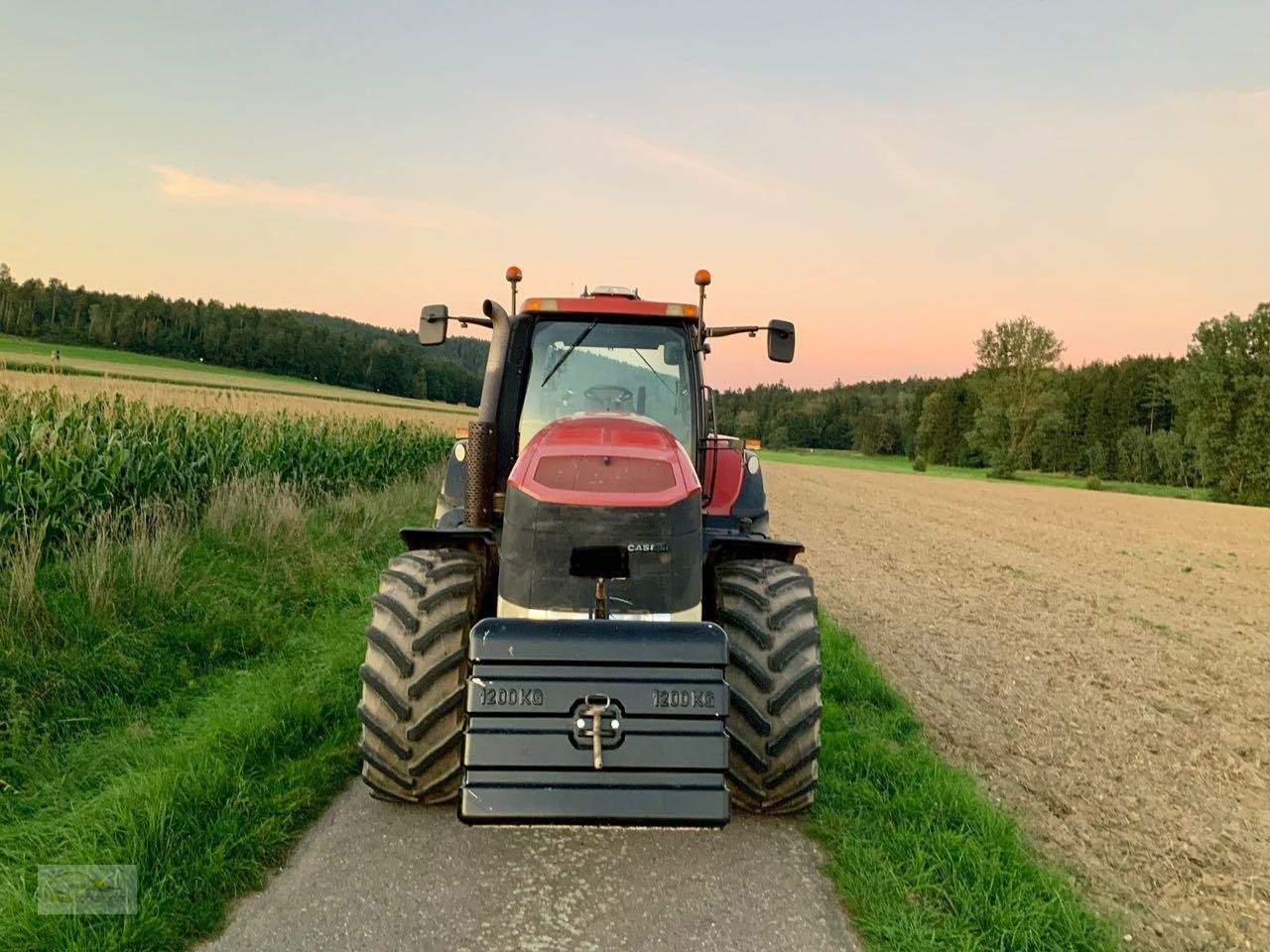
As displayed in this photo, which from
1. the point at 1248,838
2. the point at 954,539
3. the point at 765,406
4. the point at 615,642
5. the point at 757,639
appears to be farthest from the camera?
the point at 765,406

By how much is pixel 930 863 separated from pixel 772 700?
91 cm

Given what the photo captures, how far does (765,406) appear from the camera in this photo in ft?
342

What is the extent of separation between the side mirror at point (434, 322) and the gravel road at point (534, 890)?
2413 mm

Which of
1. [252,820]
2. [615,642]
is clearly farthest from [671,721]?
[252,820]

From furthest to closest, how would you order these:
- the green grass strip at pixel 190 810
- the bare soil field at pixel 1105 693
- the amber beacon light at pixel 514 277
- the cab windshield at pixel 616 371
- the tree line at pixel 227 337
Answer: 1. the tree line at pixel 227 337
2. the amber beacon light at pixel 514 277
3. the cab windshield at pixel 616 371
4. the bare soil field at pixel 1105 693
5. the green grass strip at pixel 190 810

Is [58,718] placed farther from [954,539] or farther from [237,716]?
[954,539]

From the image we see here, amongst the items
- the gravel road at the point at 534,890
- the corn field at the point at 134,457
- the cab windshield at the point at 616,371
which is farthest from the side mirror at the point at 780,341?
the corn field at the point at 134,457

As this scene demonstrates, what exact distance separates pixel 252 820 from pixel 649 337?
304 cm

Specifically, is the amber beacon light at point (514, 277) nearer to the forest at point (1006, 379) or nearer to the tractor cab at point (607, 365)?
the tractor cab at point (607, 365)

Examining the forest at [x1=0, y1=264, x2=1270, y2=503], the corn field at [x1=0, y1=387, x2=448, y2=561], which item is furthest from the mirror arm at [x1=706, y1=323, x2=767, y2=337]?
the forest at [x1=0, y1=264, x2=1270, y2=503]

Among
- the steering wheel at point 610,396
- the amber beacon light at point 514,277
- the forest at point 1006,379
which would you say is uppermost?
the forest at point 1006,379

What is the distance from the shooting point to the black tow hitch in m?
2.99

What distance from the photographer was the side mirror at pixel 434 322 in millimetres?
4520

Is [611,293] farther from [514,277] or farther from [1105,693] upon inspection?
[1105,693]
